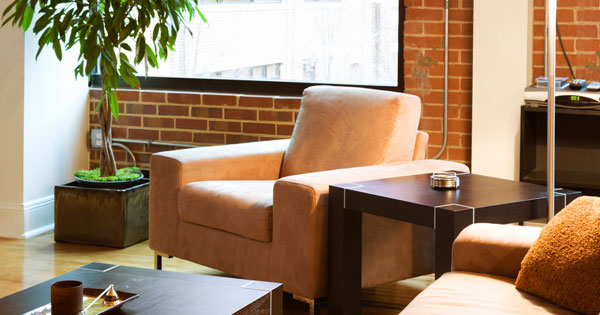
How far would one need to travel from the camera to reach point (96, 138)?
16.7ft

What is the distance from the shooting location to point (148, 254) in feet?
13.8

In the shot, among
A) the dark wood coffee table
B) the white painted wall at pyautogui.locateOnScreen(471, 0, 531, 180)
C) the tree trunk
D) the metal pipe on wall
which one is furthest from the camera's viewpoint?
the tree trunk

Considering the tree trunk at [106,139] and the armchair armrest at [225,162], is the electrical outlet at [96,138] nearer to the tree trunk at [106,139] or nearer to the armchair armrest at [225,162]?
the tree trunk at [106,139]

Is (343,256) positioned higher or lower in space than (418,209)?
lower

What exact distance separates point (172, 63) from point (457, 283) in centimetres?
329

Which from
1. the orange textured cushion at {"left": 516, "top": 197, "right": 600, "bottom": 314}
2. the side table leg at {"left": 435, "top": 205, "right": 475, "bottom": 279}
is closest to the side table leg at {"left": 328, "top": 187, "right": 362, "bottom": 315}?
the side table leg at {"left": 435, "top": 205, "right": 475, "bottom": 279}

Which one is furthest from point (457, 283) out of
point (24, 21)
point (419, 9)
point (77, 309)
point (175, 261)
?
point (24, 21)

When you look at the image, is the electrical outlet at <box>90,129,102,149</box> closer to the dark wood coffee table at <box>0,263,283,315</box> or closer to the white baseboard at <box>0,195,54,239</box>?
the white baseboard at <box>0,195,54,239</box>

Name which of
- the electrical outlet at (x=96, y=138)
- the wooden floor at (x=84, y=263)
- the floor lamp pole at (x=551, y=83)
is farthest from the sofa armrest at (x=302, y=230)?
the electrical outlet at (x=96, y=138)

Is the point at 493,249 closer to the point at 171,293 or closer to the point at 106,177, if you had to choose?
the point at 171,293

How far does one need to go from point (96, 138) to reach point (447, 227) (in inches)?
119

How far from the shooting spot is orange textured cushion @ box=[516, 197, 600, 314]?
1.96 m

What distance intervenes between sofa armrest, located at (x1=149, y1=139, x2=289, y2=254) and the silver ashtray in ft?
3.52

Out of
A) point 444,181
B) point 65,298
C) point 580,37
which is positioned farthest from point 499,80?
point 65,298
